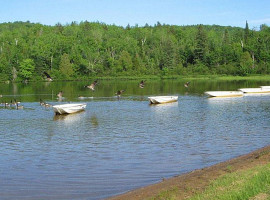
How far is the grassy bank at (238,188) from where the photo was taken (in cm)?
1056

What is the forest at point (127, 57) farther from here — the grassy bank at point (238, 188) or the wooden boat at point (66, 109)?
the grassy bank at point (238, 188)

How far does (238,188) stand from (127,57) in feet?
408

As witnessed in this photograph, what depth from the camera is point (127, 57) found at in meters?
135

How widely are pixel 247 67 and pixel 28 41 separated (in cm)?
7297

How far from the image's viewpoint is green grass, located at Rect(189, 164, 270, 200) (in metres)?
10.6

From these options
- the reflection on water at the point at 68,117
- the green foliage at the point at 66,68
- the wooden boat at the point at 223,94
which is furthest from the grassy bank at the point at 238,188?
the green foliage at the point at 66,68

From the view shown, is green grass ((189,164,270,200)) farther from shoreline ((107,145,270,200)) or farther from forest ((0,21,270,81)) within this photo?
forest ((0,21,270,81))

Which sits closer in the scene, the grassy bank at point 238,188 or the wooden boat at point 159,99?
the grassy bank at point 238,188

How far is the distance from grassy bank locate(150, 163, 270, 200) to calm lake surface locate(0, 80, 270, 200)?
12.2 feet

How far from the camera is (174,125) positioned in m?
32.2

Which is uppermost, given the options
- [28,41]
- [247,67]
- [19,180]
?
[28,41]

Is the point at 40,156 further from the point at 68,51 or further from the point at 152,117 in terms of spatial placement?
the point at 68,51

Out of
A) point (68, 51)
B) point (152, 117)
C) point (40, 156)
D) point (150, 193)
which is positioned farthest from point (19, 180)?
point (68, 51)

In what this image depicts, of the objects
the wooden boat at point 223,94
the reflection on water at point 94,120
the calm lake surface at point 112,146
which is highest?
the wooden boat at point 223,94
